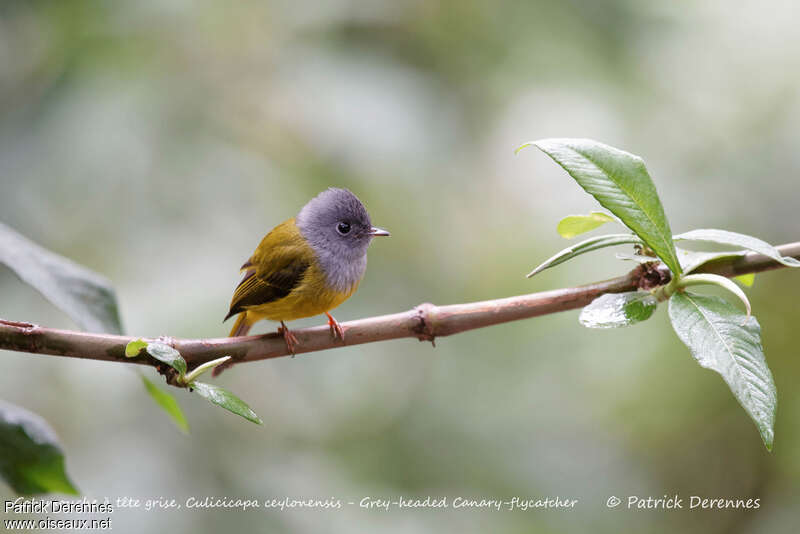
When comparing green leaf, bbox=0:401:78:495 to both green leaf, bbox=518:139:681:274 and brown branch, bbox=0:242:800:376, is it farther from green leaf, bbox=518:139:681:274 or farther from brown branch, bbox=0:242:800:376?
green leaf, bbox=518:139:681:274

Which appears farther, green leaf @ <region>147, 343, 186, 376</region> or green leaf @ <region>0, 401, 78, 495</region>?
green leaf @ <region>0, 401, 78, 495</region>

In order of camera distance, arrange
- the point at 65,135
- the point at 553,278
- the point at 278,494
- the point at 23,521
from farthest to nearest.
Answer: the point at 553,278 < the point at 65,135 < the point at 278,494 < the point at 23,521

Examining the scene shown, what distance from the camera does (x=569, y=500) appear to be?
2572 millimetres

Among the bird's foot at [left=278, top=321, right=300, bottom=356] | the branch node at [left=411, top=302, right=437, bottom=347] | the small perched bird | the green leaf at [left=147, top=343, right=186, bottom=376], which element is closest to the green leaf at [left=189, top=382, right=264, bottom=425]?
the green leaf at [left=147, top=343, right=186, bottom=376]

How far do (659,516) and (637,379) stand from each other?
533mm

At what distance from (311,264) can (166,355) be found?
97 centimetres

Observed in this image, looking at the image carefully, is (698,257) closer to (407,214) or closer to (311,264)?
(311,264)

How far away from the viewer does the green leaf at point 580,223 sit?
125 cm

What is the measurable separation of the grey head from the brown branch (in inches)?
22.4

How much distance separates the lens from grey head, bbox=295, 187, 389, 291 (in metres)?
1.97

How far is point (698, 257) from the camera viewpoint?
3.75 feet

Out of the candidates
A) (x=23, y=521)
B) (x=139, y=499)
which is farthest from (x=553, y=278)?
(x=23, y=521)

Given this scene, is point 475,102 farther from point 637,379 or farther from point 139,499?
point 139,499
